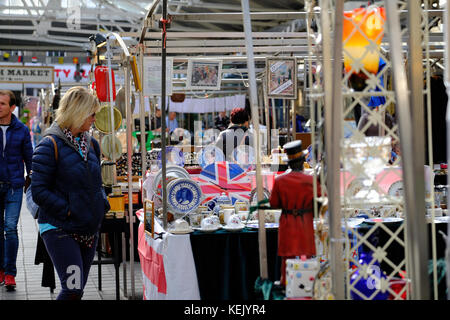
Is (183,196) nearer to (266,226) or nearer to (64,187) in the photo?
(266,226)

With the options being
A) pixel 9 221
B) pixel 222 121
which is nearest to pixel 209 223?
pixel 9 221

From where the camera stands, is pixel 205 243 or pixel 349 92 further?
pixel 205 243

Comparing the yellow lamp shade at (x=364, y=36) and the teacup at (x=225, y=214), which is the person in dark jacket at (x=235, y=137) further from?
the yellow lamp shade at (x=364, y=36)

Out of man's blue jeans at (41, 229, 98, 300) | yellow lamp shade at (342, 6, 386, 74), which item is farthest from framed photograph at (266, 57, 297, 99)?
yellow lamp shade at (342, 6, 386, 74)

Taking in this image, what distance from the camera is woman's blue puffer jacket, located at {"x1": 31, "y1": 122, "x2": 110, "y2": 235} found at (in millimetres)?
3666

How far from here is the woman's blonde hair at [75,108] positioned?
378 cm

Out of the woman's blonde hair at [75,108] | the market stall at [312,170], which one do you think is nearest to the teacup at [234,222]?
the market stall at [312,170]

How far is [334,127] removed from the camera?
2688mm

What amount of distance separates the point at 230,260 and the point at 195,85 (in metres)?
3.23

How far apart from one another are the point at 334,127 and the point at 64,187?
66.9 inches

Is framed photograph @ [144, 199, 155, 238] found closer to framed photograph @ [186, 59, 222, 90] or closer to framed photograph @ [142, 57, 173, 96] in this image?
framed photograph @ [142, 57, 173, 96]

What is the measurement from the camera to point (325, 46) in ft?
9.12
